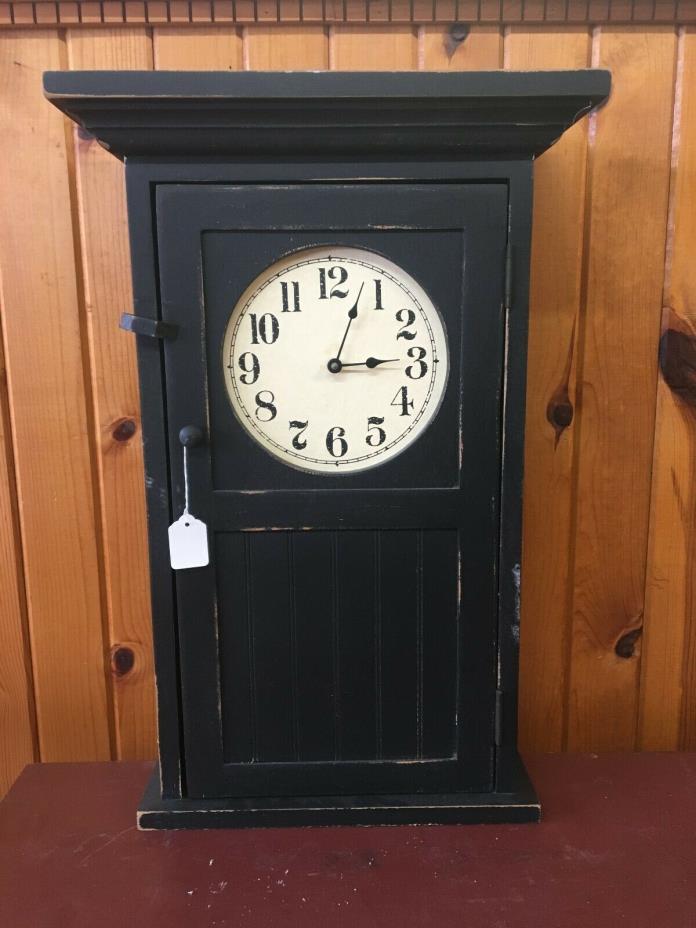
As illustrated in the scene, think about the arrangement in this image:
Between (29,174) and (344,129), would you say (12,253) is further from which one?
(344,129)

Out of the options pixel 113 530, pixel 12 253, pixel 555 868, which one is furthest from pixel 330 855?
pixel 12 253

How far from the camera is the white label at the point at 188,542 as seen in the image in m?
0.99

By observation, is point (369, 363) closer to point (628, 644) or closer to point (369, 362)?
point (369, 362)

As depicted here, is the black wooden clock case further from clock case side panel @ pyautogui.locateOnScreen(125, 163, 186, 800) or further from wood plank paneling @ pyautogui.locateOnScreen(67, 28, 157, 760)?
wood plank paneling @ pyautogui.locateOnScreen(67, 28, 157, 760)

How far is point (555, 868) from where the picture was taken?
3.19 feet

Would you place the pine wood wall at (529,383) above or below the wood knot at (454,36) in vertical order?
below

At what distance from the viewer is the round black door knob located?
37.8 inches

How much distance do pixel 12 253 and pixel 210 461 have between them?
58 centimetres

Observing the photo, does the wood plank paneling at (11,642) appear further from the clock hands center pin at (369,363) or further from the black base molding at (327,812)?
the clock hands center pin at (369,363)

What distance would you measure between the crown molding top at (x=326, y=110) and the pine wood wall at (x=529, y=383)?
35 centimetres

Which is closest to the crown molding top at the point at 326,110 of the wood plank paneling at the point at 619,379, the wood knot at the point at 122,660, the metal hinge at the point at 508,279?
the metal hinge at the point at 508,279

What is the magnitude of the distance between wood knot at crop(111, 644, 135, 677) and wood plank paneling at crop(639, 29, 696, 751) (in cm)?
96

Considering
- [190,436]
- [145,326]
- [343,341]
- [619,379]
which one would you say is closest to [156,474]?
[190,436]

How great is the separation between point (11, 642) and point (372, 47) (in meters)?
1.23
